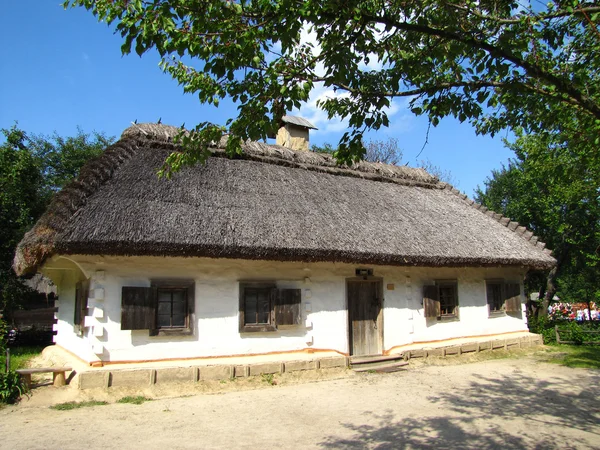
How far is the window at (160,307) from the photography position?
7492mm

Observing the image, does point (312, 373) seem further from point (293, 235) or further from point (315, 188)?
point (315, 188)

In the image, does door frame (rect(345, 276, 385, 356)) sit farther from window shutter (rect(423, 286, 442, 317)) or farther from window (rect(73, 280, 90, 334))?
window (rect(73, 280, 90, 334))

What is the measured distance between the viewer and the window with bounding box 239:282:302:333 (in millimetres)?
8602

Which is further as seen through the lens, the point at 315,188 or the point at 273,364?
the point at 315,188

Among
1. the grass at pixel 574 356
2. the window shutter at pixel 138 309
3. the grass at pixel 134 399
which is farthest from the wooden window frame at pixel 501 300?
the grass at pixel 134 399

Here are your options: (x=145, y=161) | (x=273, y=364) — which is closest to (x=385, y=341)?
(x=273, y=364)

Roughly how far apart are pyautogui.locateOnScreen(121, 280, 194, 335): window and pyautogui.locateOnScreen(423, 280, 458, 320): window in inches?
220

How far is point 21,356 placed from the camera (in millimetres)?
10766

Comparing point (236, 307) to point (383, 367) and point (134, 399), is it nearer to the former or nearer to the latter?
point (134, 399)

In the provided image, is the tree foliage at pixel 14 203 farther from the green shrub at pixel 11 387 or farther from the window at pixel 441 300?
the window at pixel 441 300

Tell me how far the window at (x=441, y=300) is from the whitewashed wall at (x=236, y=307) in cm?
17

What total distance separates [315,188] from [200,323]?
4628 millimetres

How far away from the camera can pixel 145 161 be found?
30.9 feet

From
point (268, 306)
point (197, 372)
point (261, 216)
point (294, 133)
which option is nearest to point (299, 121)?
point (294, 133)
